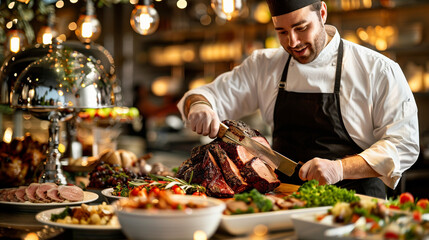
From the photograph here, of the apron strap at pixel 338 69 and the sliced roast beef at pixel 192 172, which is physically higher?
the apron strap at pixel 338 69

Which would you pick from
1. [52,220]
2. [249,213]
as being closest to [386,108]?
[249,213]

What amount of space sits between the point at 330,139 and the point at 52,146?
1364 mm

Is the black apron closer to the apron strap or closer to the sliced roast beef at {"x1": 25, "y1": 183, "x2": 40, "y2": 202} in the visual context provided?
the apron strap

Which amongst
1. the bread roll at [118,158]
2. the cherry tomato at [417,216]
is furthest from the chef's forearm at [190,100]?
the cherry tomato at [417,216]

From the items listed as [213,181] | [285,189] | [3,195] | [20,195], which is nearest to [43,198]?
[20,195]

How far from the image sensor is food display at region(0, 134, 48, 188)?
2.78 meters

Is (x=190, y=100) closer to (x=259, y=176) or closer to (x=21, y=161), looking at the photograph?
(x=259, y=176)

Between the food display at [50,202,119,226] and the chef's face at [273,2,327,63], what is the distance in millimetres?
1270

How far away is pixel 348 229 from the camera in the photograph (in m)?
1.49

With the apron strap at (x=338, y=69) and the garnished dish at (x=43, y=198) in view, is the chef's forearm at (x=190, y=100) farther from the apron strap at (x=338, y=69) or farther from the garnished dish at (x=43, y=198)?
the garnished dish at (x=43, y=198)

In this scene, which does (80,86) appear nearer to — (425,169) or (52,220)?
(52,220)

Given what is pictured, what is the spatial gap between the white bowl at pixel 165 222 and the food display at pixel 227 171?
761 mm

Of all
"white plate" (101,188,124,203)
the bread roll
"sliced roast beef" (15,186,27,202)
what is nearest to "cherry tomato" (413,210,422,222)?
"white plate" (101,188,124,203)

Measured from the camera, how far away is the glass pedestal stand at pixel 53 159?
2.67m
